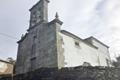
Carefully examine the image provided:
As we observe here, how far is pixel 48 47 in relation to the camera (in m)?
14.7

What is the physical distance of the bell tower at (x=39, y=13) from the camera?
17062 mm

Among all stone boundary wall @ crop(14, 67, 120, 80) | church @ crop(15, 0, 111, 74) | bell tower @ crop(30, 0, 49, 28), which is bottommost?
stone boundary wall @ crop(14, 67, 120, 80)

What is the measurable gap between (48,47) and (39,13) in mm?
4984

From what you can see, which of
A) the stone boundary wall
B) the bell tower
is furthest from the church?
the stone boundary wall

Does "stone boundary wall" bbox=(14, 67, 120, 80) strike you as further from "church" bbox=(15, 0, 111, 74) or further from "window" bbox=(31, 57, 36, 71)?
"window" bbox=(31, 57, 36, 71)

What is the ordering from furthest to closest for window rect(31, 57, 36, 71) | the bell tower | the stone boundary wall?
the bell tower < window rect(31, 57, 36, 71) < the stone boundary wall

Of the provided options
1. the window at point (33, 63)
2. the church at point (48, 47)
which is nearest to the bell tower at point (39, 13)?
the church at point (48, 47)

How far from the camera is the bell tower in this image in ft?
56.0

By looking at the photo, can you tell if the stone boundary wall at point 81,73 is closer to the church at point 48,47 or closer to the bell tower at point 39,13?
the church at point 48,47

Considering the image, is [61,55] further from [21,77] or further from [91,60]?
[91,60]

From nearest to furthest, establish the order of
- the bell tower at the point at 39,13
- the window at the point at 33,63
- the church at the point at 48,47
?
the church at the point at 48,47 → the window at the point at 33,63 → the bell tower at the point at 39,13

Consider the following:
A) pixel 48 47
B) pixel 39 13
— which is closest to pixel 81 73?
pixel 48 47

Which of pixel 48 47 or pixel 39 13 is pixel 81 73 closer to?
pixel 48 47

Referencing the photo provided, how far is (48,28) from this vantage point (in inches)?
619
